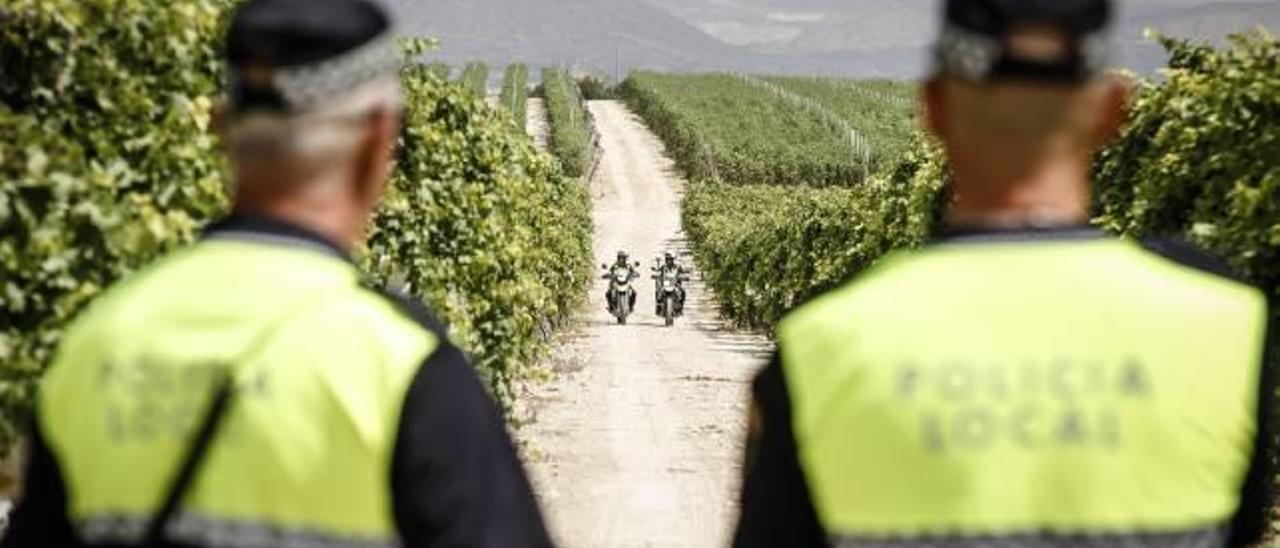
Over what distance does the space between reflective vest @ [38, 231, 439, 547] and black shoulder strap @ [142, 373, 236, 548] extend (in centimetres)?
1

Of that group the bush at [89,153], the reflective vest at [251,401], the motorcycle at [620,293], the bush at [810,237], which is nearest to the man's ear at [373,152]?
the reflective vest at [251,401]

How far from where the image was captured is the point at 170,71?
769 centimetres

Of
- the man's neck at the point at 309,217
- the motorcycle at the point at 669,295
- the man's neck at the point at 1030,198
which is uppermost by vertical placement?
the man's neck at the point at 1030,198

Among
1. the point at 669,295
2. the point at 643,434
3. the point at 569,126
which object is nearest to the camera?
the point at 643,434

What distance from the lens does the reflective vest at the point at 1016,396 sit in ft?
8.19

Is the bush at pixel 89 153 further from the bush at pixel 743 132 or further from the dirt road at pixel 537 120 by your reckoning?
the dirt road at pixel 537 120

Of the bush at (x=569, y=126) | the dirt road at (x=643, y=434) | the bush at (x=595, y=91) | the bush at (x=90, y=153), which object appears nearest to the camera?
the bush at (x=90, y=153)

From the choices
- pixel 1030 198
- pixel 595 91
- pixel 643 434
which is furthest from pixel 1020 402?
pixel 595 91

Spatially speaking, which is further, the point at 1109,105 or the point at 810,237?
the point at 810,237

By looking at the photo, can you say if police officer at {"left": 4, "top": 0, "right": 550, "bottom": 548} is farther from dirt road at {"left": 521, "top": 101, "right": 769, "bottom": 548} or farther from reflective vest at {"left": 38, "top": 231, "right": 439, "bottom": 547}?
dirt road at {"left": 521, "top": 101, "right": 769, "bottom": 548}

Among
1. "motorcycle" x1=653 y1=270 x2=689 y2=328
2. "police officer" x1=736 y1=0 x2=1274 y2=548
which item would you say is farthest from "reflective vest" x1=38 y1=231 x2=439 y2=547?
"motorcycle" x1=653 y1=270 x2=689 y2=328

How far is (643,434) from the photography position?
18578 mm

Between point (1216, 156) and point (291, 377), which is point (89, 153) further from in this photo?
point (1216, 156)

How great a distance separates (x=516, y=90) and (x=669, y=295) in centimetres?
10328
